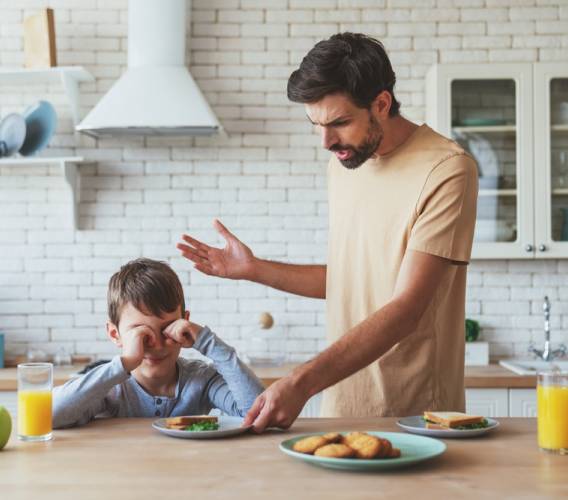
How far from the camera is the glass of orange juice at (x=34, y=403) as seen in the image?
1.74 meters

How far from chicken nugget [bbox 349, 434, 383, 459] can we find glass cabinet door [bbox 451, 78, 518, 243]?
8.22 ft

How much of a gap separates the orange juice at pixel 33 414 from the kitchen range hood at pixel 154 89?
2.08m

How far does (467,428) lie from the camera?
1.75 m

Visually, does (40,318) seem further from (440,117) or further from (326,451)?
(326,451)

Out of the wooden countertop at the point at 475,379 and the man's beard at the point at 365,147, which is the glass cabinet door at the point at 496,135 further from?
the man's beard at the point at 365,147

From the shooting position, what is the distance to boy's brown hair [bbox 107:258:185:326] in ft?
7.21

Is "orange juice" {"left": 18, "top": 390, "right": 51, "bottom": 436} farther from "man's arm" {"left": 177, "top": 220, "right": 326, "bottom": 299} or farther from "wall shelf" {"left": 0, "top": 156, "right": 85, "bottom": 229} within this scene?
"wall shelf" {"left": 0, "top": 156, "right": 85, "bottom": 229}

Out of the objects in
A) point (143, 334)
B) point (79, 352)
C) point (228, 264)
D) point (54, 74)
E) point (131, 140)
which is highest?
point (54, 74)

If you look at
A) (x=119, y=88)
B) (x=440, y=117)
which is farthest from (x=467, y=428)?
(x=119, y=88)


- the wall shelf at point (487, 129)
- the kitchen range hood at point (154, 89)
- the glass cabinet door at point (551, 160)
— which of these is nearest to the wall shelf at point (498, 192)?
the glass cabinet door at point (551, 160)

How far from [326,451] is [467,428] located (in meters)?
0.43

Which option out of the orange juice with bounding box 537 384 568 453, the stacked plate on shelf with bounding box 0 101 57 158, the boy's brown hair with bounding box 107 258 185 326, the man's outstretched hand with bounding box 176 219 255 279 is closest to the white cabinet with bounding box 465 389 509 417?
the man's outstretched hand with bounding box 176 219 255 279

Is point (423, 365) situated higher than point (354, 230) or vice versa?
point (354, 230)

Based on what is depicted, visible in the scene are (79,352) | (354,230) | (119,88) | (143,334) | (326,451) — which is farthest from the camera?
(79,352)
